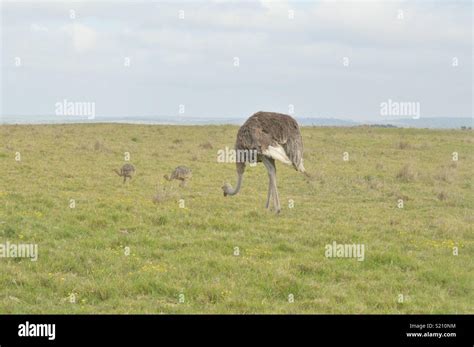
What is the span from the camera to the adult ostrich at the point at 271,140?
1456 cm

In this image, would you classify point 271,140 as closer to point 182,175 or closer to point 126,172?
point 182,175

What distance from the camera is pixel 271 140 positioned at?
14.6 metres

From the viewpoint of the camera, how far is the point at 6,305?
341 inches

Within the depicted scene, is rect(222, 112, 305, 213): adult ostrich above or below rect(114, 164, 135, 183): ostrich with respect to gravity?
above

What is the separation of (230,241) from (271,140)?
11.2 ft

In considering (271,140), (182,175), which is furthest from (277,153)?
(182,175)

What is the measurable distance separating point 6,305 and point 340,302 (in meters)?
4.62

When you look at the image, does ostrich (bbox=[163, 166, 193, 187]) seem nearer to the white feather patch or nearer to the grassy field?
the grassy field

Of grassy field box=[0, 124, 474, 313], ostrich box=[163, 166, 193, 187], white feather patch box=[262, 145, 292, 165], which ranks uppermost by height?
white feather patch box=[262, 145, 292, 165]

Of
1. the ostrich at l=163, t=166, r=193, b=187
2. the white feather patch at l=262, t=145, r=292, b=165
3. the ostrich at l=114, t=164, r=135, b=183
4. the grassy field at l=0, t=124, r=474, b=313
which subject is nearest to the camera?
the grassy field at l=0, t=124, r=474, b=313

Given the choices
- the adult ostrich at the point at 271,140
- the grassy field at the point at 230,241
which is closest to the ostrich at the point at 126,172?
the grassy field at the point at 230,241

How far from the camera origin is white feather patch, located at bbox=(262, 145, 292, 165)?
47.6ft

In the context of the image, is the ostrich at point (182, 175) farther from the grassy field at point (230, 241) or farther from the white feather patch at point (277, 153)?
the white feather patch at point (277, 153)

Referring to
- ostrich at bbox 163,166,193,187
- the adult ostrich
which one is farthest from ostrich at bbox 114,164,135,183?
the adult ostrich
